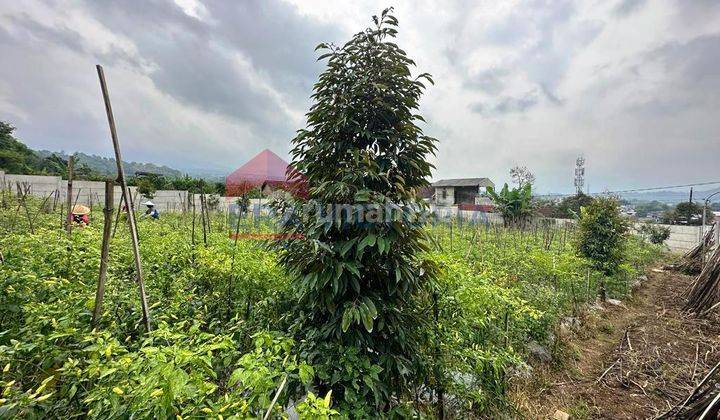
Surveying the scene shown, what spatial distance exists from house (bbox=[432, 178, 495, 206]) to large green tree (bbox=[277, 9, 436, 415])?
22.5m

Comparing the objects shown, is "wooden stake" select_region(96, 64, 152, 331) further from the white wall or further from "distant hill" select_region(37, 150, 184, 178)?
the white wall

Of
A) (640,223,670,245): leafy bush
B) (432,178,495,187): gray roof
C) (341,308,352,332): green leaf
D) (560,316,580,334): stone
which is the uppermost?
(432,178,495,187): gray roof

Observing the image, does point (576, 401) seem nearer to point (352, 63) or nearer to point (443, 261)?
point (443, 261)

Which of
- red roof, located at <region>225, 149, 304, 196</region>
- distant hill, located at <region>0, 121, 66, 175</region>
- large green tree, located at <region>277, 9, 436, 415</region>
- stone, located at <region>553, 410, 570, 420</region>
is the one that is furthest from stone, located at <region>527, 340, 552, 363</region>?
distant hill, located at <region>0, 121, 66, 175</region>

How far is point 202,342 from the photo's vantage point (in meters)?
1.72

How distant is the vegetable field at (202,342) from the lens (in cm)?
115

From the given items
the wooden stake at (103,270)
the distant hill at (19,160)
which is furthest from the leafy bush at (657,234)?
the distant hill at (19,160)

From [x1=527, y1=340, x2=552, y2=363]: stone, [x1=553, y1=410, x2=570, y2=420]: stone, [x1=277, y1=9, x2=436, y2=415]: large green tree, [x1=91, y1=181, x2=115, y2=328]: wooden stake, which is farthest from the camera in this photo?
[x1=527, y1=340, x2=552, y2=363]: stone

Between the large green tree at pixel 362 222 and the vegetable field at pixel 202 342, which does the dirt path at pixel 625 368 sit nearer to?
the vegetable field at pixel 202 342

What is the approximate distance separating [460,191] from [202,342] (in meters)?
26.6

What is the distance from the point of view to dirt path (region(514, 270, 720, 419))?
2924 mm

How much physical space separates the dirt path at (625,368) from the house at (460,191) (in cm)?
1861

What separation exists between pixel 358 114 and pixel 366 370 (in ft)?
5.07

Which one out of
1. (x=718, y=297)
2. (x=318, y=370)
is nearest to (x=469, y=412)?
(x=318, y=370)
